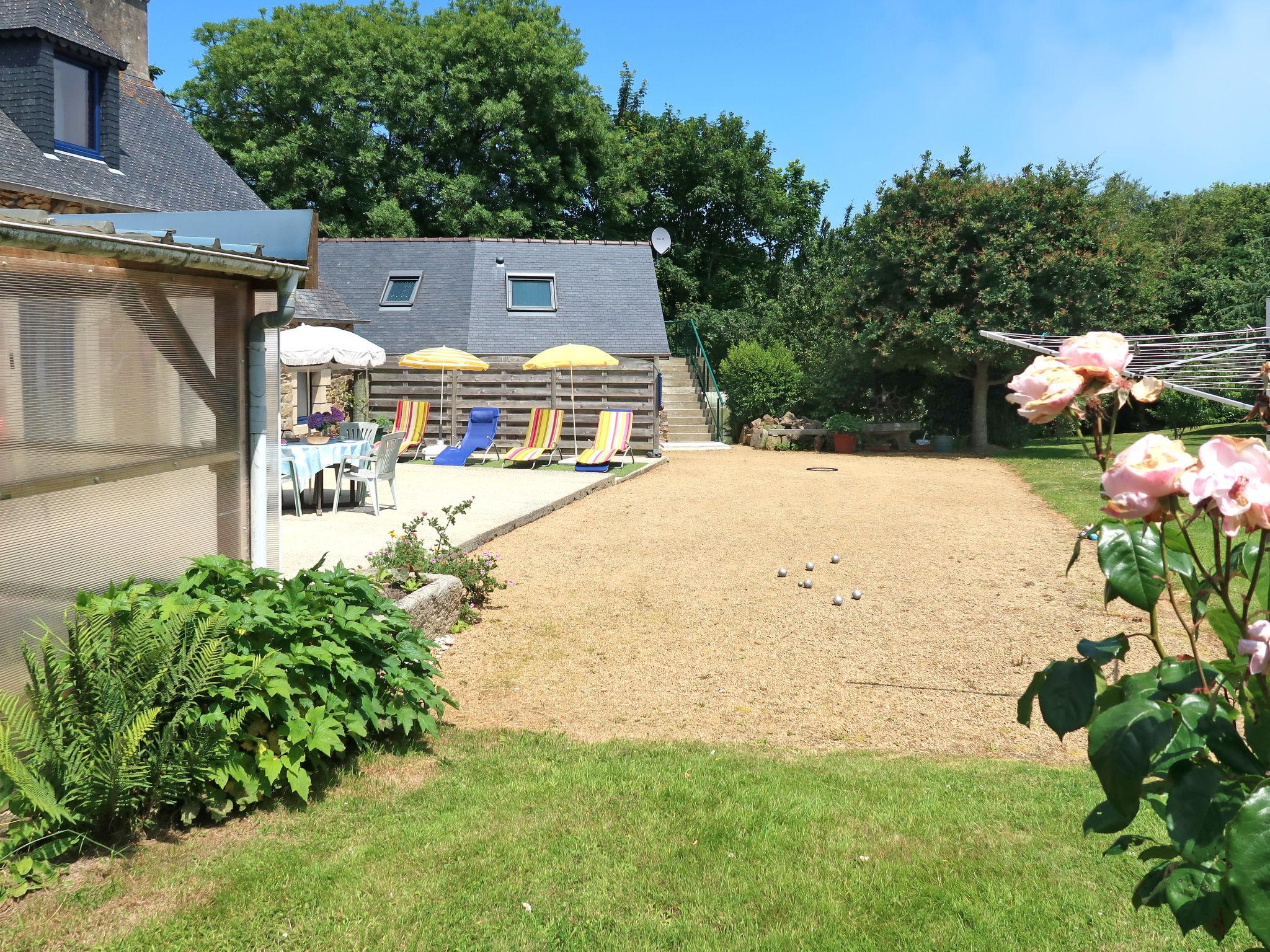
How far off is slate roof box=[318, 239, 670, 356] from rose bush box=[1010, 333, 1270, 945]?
61.7ft

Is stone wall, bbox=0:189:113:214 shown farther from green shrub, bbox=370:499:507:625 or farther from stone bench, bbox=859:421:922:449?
stone bench, bbox=859:421:922:449

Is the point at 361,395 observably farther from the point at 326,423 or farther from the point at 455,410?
the point at 326,423

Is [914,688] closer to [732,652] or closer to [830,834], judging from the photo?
[732,652]

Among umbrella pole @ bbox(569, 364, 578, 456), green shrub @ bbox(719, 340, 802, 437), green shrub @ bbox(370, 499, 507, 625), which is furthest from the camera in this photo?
green shrub @ bbox(719, 340, 802, 437)

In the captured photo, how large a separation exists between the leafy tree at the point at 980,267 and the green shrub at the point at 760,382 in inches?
111

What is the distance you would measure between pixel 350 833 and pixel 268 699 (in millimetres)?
538

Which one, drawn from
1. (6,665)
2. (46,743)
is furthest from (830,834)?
(6,665)

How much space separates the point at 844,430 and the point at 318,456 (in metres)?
13.9

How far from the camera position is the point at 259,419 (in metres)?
5.05

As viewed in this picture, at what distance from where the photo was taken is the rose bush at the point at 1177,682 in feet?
4.75

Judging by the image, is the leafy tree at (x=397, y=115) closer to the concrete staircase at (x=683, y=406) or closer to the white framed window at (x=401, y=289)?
the concrete staircase at (x=683, y=406)

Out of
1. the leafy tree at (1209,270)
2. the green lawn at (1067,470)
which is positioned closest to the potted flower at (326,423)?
the green lawn at (1067,470)

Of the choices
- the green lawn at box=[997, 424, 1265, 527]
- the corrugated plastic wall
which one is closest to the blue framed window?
the corrugated plastic wall

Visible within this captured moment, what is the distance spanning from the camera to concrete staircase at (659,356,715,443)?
24.2 m
